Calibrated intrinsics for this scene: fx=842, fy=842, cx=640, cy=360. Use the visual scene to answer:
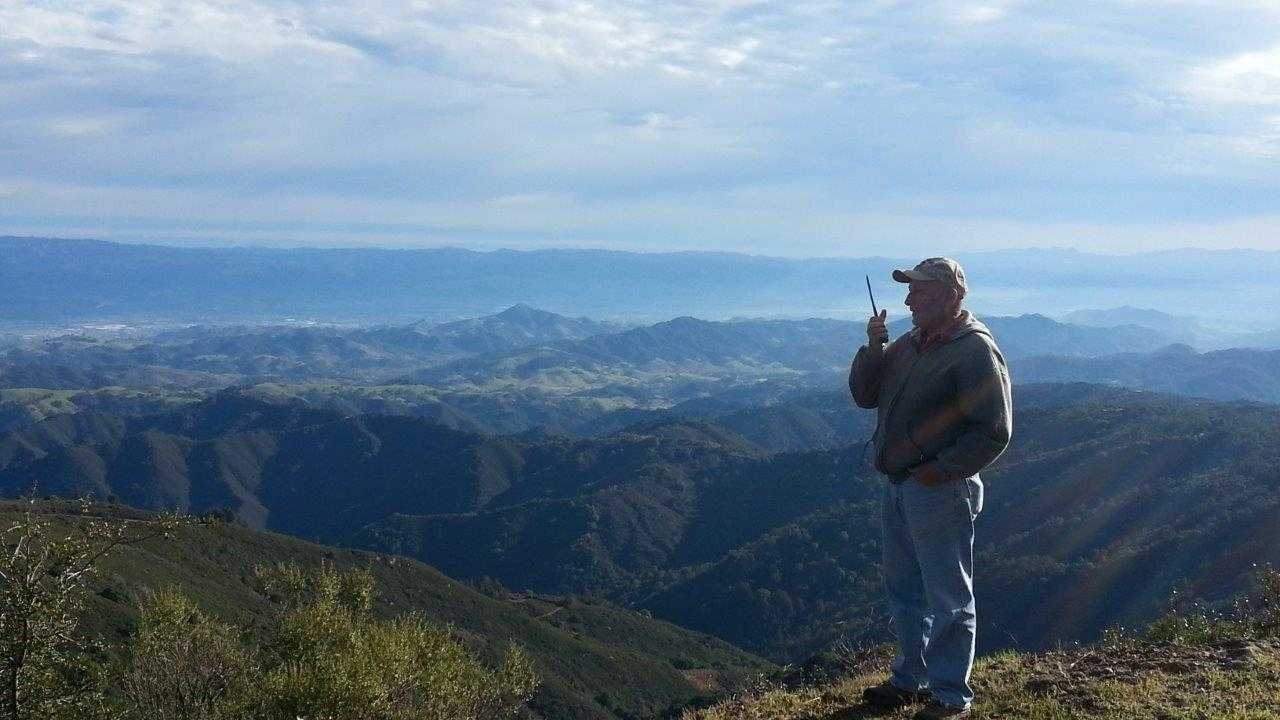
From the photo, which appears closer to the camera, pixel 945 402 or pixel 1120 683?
pixel 945 402

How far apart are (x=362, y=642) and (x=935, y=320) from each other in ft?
22.5

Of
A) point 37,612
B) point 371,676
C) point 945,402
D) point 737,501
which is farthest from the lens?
point 737,501

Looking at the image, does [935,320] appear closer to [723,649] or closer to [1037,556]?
[1037,556]

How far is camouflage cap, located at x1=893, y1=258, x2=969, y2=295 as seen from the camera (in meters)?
5.04

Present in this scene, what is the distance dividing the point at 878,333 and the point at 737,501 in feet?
423

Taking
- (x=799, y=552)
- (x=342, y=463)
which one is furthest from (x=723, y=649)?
(x=342, y=463)

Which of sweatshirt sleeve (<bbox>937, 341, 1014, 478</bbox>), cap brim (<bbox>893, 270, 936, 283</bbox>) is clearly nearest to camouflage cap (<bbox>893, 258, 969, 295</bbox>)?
cap brim (<bbox>893, 270, 936, 283</bbox>)

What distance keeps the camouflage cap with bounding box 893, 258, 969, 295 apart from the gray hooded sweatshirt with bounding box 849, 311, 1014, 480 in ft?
0.76

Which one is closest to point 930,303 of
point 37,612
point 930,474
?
point 930,474

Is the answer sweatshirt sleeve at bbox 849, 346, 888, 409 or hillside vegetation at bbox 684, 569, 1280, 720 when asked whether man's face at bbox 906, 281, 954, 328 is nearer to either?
sweatshirt sleeve at bbox 849, 346, 888, 409

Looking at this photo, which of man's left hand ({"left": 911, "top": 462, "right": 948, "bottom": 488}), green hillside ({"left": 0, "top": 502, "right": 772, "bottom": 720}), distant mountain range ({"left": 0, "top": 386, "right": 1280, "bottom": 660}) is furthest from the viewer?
distant mountain range ({"left": 0, "top": 386, "right": 1280, "bottom": 660})

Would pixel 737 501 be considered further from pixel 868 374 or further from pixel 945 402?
pixel 945 402

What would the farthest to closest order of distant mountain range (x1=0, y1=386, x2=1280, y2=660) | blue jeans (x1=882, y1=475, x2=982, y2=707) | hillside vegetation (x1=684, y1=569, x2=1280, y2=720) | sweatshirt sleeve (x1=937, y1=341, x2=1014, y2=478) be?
distant mountain range (x1=0, y1=386, x2=1280, y2=660)
hillside vegetation (x1=684, y1=569, x2=1280, y2=720)
blue jeans (x1=882, y1=475, x2=982, y2=707)
sweatshirt sleeve (x1=937, y1=341, x2=1014, y2=478)

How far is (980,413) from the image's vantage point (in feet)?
15.6
